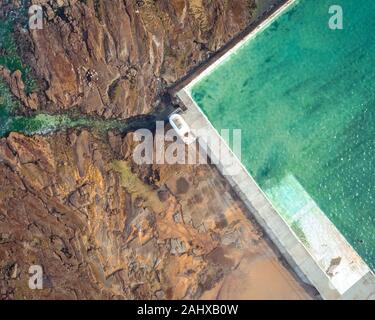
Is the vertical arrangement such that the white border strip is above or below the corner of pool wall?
above

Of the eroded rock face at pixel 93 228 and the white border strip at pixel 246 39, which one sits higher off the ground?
the white border strip at pixel 246 39

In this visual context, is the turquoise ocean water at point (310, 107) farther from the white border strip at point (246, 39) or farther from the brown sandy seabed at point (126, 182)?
the brown sandy seabed at point (126, 182)

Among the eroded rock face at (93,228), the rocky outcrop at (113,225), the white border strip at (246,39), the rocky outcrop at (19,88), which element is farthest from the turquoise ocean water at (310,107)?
the rocky outcrop at (19,88)

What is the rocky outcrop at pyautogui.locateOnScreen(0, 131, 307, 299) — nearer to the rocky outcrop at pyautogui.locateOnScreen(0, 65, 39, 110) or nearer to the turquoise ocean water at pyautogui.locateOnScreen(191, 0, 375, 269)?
the rocky outcrop at pyautogui.locateOnScreen(0, 65, 39, 110)

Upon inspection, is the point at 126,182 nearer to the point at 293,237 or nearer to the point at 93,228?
the point at 93,228

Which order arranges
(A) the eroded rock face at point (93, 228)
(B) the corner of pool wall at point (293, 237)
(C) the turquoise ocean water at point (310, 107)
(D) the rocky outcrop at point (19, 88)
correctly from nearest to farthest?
(A) the eroded rock face at point (93, 228) < (B) the corner of pool wall at point (293, 237) < (C) the turquoise ocean water at point (310, 107) < (D) the rocky outcrop at point (19, 88)

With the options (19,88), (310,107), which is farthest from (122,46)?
(310,107)

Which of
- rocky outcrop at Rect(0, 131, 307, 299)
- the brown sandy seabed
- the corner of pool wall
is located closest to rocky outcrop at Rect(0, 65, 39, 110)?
the brown sandy seabed

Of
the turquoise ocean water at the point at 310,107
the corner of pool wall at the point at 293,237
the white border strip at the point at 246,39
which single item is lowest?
the corner of pool wall at the point at 293,237
